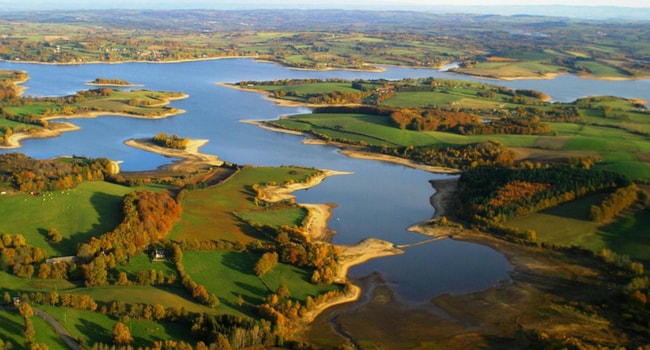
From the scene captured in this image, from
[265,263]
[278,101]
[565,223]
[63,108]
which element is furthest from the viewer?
[278,101]

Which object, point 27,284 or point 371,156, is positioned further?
point 371,156

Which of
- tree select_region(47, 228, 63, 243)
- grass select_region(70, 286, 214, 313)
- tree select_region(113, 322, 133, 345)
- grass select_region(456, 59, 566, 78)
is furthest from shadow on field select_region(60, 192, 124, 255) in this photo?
grass select_region(456, 59, 566, 78)

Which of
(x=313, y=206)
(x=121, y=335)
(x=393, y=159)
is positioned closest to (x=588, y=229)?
(x=313, y=206)

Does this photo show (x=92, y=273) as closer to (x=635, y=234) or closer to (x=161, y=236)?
(x=161, y=236)

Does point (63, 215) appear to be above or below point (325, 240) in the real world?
above

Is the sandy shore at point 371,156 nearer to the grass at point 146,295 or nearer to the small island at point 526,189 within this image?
the small island at point 526,189

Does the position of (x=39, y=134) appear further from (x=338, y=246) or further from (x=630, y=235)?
(x=630, y=235)
